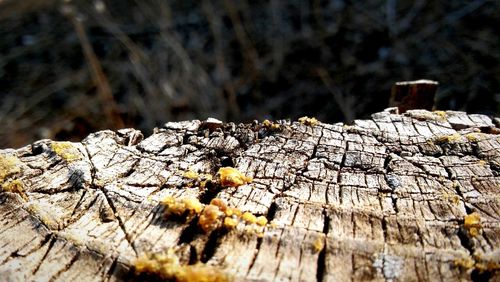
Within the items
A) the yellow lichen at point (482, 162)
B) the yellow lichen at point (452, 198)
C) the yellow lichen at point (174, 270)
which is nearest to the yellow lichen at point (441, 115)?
the yellow lichen at point (482, 162)

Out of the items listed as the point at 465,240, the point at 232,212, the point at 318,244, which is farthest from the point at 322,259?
the point at 465,240

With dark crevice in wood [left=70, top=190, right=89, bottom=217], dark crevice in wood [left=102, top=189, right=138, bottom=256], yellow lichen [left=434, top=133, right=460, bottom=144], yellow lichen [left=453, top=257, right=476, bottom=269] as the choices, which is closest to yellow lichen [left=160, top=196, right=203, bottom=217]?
dark crevice in wood [left=102, top=189, right=138, bottom=256]

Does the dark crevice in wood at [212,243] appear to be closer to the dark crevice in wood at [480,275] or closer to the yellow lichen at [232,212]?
the yellow lichen at [232,212]

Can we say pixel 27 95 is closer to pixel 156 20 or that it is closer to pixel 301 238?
pixel 156 20

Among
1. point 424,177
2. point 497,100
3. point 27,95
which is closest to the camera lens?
point 424,177

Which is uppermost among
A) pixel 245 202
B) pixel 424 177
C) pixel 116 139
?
pixel 424 177

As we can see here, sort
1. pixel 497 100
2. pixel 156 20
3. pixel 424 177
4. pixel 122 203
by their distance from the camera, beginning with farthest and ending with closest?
Answer: 1. pixel 156 20
2. pixel 497 100
3. pixel 424 177
4. pixel 122 203

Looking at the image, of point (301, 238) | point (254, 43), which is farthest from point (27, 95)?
point (301, 238)

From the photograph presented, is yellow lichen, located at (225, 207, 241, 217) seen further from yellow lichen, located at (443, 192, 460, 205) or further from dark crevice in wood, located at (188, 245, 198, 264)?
yellow lichen, located at (443, 192, 460, 205)
